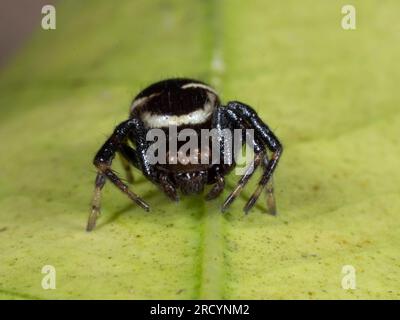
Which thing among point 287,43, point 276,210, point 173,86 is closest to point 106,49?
point 287,43

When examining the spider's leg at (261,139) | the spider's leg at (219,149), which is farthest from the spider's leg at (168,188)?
the spider's leg at (261,139)

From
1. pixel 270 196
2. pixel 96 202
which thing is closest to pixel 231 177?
pixel 270 196

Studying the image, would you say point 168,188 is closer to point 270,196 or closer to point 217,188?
point 217,188

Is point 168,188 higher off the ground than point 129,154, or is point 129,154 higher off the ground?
point 129,154

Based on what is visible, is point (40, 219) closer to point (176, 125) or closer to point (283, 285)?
point (176, 125)

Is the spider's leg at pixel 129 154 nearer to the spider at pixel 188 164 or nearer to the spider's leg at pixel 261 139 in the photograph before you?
the spider at pixel 188 164

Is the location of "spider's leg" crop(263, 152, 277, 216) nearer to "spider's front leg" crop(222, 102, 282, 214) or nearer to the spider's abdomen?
"spider's front leg" crop(222, 102, 282, 214)

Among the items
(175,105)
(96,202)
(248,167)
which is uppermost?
(175,105)

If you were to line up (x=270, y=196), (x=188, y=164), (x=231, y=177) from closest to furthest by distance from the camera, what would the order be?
1. (x=188, y=164)
2. (x=270, y=196)
3. (x=231, y=177)
